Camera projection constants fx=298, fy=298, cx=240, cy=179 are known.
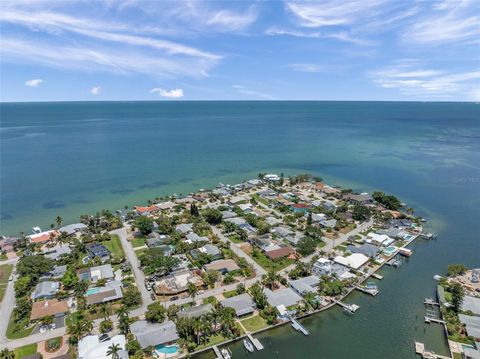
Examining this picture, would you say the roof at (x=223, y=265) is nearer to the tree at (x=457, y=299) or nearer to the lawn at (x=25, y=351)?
the lawn at (x=25, y=351)

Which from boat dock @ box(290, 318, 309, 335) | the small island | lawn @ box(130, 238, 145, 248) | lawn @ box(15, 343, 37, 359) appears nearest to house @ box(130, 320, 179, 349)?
the small island

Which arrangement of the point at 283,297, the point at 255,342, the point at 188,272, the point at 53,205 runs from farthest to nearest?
the point at 53,205, the point at 188,272, the point at 283,297, the point at 255,342

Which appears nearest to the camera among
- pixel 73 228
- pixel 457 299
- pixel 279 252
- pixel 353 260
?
pixel 457 299

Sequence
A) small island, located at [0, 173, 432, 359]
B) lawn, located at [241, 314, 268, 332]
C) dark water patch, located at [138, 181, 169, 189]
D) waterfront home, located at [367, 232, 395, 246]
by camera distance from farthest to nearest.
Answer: dark water patch, located at [138, 181, 169, 189]
waterfront home, located at [367, 232, 395, 246]
lawn, located at [241, 314, 268, 332]
small island, located at [0, 173, 432, 359]

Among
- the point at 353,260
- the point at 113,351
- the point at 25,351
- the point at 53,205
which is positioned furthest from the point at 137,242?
the point at 353,260

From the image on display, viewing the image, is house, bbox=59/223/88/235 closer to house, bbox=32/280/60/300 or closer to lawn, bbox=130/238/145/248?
lawn, bbox=130/238/145/248

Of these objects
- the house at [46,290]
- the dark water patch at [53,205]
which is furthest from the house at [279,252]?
the dark water patch at [53,205]

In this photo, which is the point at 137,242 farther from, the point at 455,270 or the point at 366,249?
the point at 455,270
